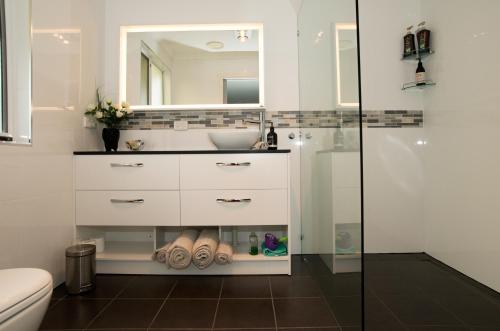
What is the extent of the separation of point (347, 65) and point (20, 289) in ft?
4.47

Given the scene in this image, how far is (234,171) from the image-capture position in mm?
1825

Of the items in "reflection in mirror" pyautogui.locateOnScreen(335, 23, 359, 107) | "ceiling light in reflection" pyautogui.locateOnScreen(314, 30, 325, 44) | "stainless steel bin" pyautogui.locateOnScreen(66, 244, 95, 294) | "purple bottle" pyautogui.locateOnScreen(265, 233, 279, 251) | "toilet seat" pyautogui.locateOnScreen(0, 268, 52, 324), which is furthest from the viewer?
"purple bottle" pyautogui.locateOnScreen(265, 233, 279, 251)

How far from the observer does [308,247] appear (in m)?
2.00

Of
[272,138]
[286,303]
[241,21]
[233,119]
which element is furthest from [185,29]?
[286,303]

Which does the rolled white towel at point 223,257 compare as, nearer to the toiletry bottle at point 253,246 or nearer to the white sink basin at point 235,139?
the toiletry bottle at point 253,246

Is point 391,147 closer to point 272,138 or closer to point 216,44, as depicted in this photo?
point 272,138

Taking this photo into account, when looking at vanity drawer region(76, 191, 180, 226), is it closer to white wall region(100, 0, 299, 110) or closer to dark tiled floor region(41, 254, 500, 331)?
dark tiled floor region(41, 254, 500, 331)

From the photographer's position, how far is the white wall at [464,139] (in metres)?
1.64

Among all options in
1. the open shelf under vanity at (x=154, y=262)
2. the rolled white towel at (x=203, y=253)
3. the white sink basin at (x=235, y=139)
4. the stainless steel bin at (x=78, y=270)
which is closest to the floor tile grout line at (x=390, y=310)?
the open shelf under vanity at (x=154, y=262)

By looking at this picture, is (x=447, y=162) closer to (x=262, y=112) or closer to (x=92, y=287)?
(x=262, y=112)

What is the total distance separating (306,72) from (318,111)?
50cm

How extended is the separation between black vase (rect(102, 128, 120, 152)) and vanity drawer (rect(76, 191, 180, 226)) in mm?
432

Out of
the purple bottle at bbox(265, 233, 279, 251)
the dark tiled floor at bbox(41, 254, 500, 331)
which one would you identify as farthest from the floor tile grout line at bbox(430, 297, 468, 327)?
the purple bottle at bbox(265, 233, 279, 251)

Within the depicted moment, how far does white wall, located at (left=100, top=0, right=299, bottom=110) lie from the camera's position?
7.51 ft
